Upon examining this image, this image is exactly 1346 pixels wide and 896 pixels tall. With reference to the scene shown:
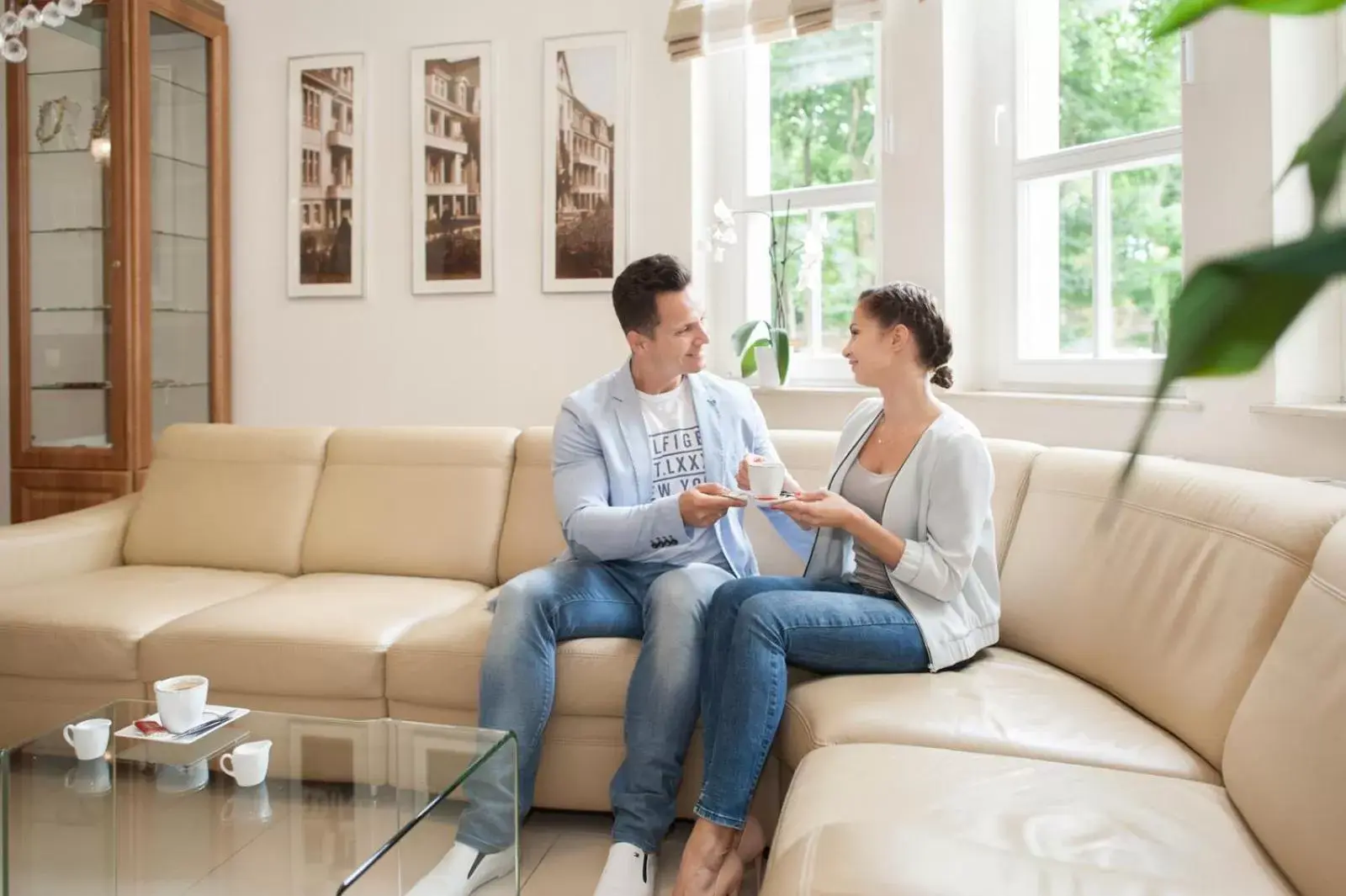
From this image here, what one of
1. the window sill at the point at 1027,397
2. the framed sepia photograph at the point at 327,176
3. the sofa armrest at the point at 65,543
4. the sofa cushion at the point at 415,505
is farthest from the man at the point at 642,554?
the framed sepia photograph at the point at 327,176

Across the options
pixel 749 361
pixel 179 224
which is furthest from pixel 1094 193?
pixel 179 224

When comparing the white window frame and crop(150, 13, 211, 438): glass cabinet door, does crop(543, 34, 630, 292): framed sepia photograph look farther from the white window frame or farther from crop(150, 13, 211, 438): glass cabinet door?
crop(150, 13, 211, 438): glass cabinet door

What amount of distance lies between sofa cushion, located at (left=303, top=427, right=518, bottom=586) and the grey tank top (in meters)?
1.09

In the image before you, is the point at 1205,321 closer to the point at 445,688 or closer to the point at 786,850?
the point at 786,850

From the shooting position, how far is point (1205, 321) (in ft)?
0.99

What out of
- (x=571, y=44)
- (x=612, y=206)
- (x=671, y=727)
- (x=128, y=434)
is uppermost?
(x=571, y=44)

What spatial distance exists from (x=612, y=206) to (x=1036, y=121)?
1.35 metres

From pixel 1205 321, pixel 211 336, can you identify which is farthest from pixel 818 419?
pixel 1205 321

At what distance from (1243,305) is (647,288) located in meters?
2.00

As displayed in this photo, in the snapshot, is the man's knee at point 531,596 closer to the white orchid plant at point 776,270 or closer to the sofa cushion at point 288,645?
the sofa cushion at point 288,645

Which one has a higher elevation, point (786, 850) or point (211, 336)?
point (211, 336)

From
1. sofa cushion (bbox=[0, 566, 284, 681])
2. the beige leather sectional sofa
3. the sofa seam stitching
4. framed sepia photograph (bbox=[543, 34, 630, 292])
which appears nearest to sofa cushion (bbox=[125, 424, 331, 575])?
the beige leather sectional sofa

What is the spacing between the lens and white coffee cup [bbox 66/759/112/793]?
1.67m

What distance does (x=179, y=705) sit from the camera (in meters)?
1.73
